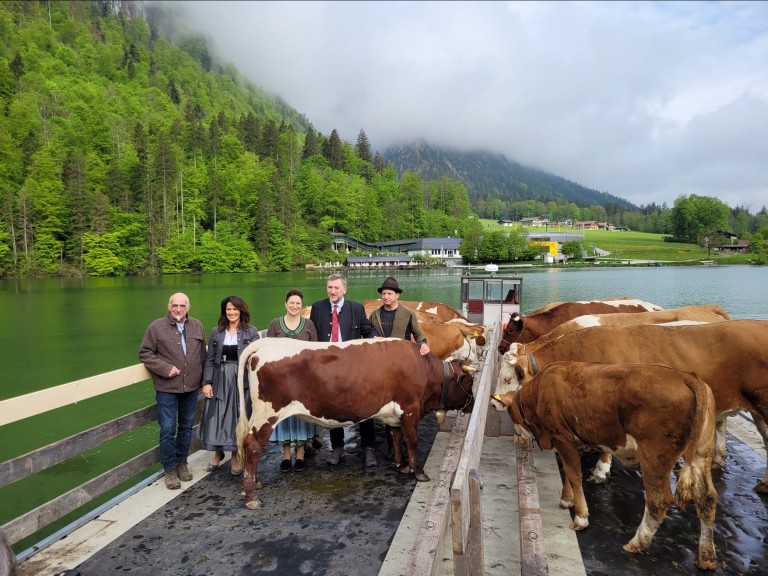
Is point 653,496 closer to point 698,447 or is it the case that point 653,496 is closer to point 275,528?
point 698,447

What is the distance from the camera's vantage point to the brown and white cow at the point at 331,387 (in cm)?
498

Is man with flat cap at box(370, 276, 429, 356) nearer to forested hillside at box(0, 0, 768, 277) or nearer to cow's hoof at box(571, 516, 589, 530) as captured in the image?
cow's hoof at box(571, 516, 589, 530)

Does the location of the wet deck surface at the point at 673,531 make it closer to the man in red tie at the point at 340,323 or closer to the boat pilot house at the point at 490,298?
the man in red tie at the point at 340,323

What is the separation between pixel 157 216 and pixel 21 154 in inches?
1037

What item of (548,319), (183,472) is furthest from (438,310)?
(183,472)

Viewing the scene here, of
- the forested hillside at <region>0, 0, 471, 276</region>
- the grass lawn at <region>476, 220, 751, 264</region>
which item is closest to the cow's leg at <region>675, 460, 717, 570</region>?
the forested hillside at <region>0, 0, 471, 276</region>

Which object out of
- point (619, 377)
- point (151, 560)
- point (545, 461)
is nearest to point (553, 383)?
point (619, 377)

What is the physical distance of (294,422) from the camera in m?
5.72

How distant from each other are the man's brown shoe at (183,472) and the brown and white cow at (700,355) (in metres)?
3.88

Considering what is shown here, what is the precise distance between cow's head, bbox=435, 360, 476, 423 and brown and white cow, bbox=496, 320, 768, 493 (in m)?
0.41

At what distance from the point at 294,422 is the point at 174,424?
53.1 inches

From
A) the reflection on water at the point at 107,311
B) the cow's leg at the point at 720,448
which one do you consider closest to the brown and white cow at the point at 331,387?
the cow's leg at the point at 720,448

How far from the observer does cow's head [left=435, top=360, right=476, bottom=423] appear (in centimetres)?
588

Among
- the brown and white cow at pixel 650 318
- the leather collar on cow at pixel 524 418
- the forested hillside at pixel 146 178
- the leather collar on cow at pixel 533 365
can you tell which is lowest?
the leather collar on cow at pixel 524 418
